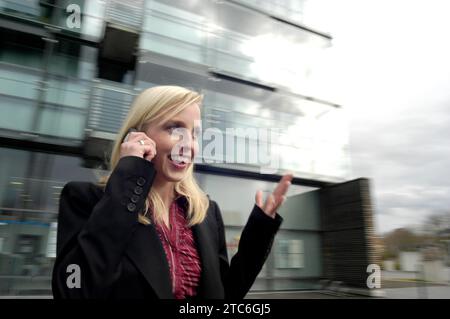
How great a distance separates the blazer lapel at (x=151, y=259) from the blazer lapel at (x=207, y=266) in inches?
5.0

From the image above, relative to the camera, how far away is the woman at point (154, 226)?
65 cm

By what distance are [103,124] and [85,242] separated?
5.32m

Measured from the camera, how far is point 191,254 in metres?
0.89

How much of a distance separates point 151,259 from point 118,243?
0.41ft

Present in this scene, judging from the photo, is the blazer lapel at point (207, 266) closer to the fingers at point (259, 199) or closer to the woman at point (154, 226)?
the woman at point (154, 226)

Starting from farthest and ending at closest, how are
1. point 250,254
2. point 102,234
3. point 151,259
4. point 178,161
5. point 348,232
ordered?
point 348,232, point 250,254, point 178,161, point 151,259, point 102,234

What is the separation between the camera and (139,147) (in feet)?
2.50

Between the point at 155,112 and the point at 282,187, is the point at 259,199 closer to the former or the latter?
the point at 282,187

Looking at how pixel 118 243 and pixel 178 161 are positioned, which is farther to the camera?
pixel 178 161

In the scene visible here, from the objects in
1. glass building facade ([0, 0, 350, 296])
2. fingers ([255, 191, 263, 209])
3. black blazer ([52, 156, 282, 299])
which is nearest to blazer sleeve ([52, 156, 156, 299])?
black blazer ([52, 156, 282, 299])

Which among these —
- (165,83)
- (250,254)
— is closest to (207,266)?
(250,254)

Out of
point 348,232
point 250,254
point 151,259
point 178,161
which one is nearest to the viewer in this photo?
point 151,259

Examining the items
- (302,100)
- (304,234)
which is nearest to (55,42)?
(302,100)
